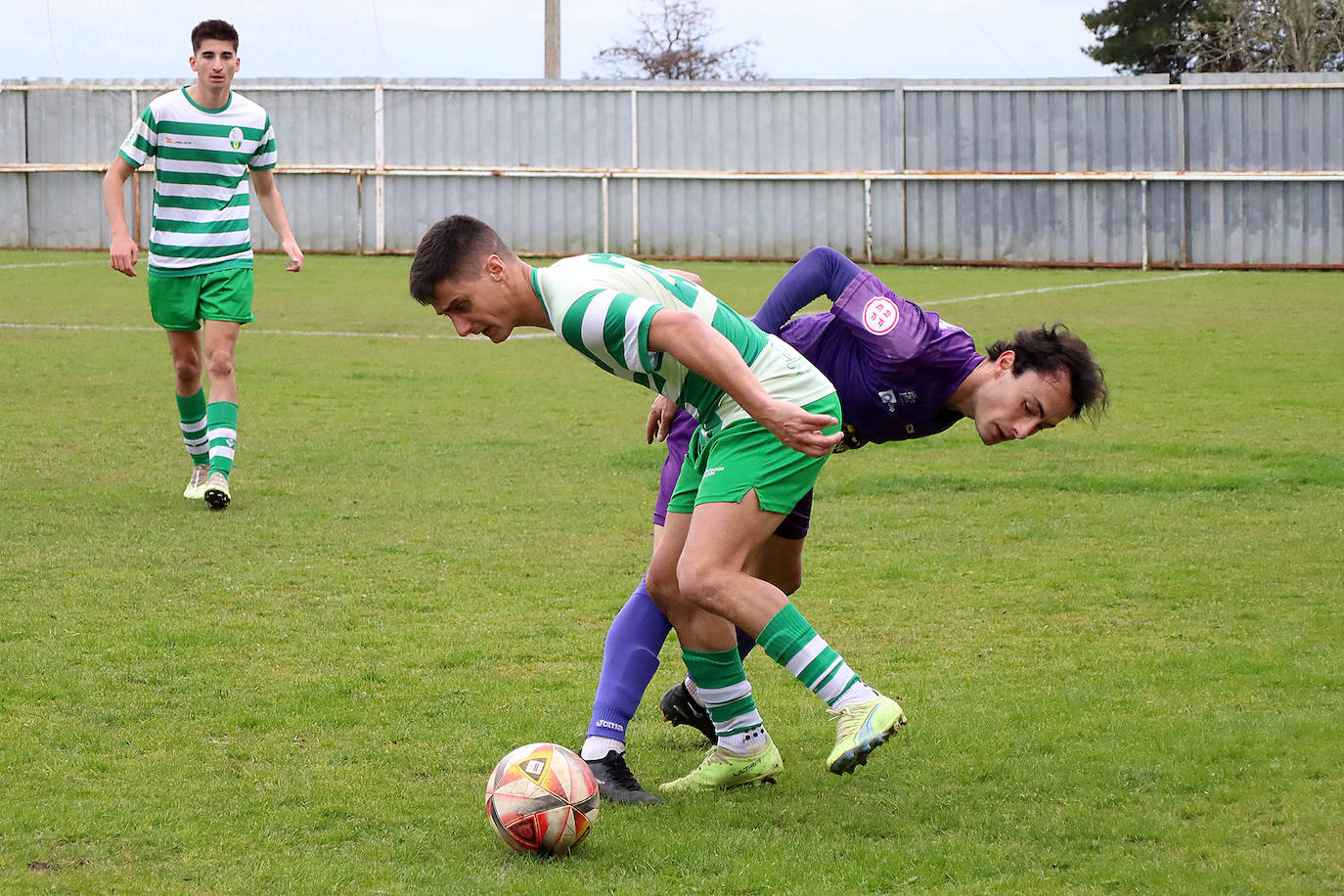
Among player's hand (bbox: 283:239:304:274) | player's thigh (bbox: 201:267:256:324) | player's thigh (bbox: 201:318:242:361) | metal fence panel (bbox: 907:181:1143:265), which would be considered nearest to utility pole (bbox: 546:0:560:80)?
metal fence panel (bbox: 907:181:1143:265)

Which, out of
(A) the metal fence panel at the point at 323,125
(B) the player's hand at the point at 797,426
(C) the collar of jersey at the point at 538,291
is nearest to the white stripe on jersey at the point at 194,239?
(C) the collar of jersey at the point at 538,291

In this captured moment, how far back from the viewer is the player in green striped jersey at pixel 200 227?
812 centimetres

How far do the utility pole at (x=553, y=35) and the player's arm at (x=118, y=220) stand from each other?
73.8ft

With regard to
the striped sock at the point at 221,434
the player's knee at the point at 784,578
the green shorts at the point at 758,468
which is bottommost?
the player's knee at the point at 784,578

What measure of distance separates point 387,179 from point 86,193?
5541 millimetres

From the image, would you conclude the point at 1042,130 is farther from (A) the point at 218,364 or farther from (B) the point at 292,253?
(A) the point at 218,364

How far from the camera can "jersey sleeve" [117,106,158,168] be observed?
816 centimetres


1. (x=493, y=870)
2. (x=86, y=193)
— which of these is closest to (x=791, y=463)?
(x=493, y=870)

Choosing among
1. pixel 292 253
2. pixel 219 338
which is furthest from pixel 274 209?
pixel 219 338

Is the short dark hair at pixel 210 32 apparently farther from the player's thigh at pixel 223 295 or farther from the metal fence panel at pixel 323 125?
the metal fence panel at pixel 323 125

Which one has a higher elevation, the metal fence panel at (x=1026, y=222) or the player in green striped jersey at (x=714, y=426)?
the metal fence panel at (x=1026, y=222)

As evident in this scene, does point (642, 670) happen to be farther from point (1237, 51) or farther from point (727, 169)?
point (1237, 51)

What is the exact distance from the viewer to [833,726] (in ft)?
15.3

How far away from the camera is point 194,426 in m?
8.34
